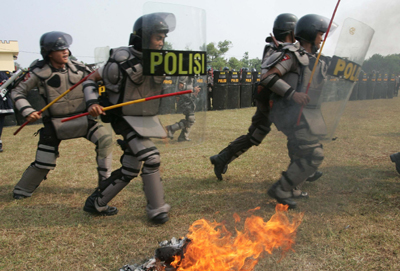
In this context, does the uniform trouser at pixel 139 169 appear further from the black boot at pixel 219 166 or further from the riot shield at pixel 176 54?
the black boot at pixel 219 166

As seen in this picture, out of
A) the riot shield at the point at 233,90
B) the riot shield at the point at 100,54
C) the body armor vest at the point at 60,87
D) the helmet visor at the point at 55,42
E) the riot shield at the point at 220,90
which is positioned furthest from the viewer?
the riot shield at the point at 233,90

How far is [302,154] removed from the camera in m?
2.95

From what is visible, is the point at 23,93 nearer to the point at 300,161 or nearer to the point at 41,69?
the point at 41,69

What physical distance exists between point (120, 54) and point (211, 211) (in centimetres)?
180

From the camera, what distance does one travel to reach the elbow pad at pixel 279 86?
9.39 feet

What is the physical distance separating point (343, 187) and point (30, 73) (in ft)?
12.9

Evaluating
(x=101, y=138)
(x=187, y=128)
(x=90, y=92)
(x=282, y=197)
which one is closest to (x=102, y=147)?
(x=101, y=138)

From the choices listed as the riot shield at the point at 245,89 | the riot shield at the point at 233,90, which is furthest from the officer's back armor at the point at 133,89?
the riot shield at the point at 245,89

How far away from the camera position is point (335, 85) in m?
2.37

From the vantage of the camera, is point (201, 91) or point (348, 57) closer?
point (348, 57)

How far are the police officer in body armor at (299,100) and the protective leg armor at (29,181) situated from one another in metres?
2.84

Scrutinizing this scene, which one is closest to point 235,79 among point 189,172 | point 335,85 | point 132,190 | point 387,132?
point 387,132

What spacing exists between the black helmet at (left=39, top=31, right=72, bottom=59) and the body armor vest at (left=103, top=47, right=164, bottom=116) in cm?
105

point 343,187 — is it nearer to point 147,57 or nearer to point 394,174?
point 394,174
